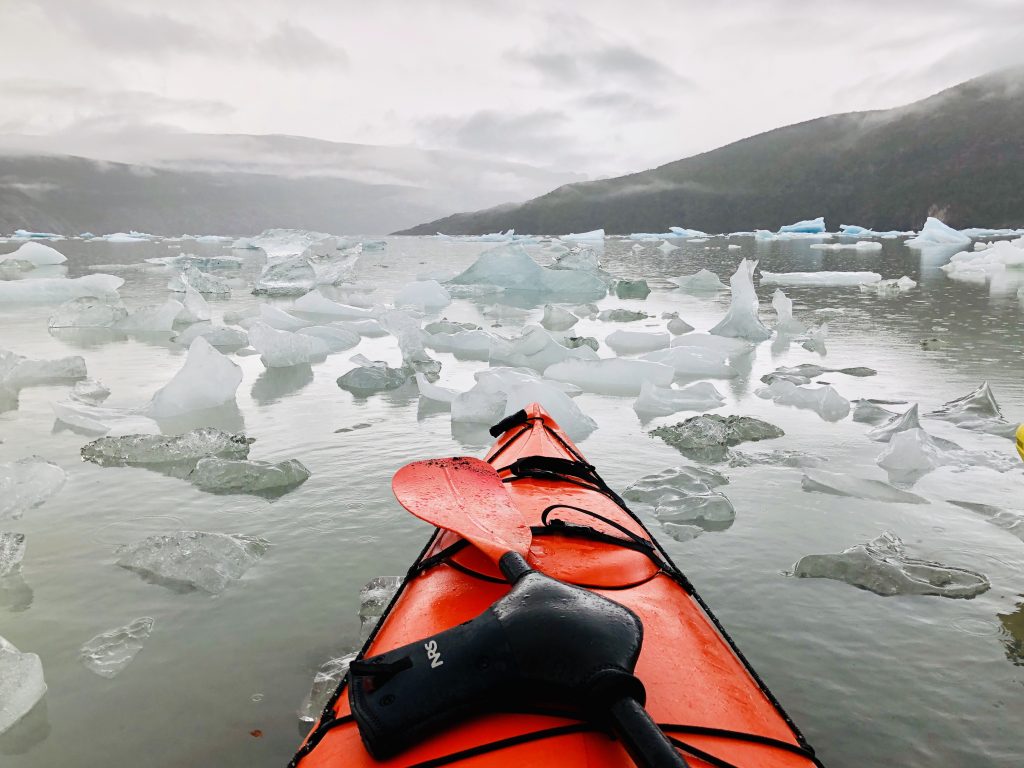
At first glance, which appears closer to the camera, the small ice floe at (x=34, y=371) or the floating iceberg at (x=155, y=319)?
the small ice floe at (x=34, y=371)

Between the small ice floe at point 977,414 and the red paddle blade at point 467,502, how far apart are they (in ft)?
14.9

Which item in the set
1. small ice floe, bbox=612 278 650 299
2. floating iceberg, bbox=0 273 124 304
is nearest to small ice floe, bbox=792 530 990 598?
small ice floe, bbox=612 278 650 299

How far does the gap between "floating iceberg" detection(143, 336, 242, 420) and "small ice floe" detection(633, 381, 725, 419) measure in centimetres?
390

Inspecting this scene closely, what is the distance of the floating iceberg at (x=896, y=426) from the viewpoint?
5031 mm

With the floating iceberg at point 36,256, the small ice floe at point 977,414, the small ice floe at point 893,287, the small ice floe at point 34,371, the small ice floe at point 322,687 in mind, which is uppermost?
the floating iceberg at point 36,256

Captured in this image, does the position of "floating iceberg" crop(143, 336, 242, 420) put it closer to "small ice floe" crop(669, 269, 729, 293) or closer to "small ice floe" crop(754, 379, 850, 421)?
"small ice floe" crop(754, 379, 850, 421)

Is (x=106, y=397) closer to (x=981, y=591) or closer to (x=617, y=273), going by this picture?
(x=981, y=591)

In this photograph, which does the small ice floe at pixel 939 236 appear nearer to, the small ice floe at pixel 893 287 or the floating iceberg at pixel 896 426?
the small ice floe at pixel 893 287

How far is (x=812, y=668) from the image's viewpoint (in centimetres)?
253

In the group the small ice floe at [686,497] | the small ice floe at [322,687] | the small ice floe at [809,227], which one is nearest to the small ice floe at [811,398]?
the small ice floe at [686,497]

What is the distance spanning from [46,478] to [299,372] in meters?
3.86

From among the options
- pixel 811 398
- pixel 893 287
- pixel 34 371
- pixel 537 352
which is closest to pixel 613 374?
pixel 537 352

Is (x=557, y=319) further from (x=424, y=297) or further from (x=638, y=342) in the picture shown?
(x=424, y=297)

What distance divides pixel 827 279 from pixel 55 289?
63.3 feet
